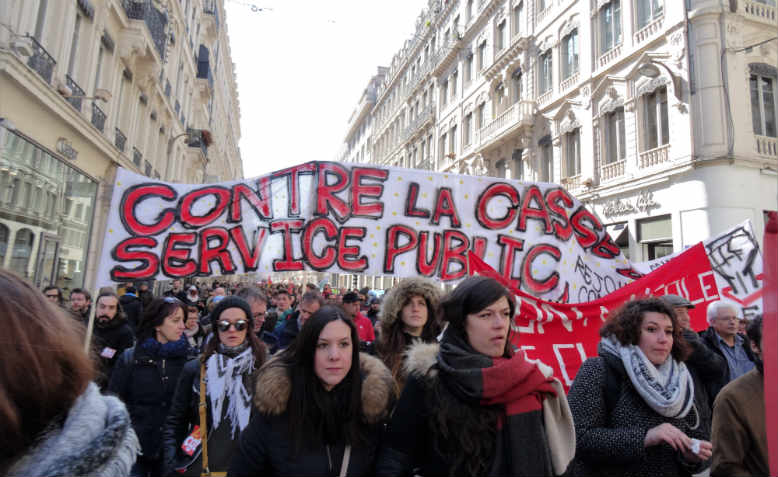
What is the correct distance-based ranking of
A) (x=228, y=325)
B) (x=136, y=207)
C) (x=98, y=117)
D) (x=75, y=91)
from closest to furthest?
(x=228, y=325)
(x=136, y=207)
(x=75, y=91)
(x=98, y=117)

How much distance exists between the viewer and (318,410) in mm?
2047

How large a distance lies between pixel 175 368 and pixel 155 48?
1432 cm

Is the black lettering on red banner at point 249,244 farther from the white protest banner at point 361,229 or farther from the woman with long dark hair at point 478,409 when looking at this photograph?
the woman with long dark hair at point 478,409

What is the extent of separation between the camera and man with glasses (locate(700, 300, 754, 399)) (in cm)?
428

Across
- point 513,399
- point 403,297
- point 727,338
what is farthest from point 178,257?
point 727,338

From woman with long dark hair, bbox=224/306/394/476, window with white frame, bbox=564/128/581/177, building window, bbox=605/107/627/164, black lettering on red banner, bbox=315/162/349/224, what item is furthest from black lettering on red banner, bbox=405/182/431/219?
window with white frame, bbox=564/128/581/177

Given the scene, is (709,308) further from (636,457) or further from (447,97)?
(447,97)

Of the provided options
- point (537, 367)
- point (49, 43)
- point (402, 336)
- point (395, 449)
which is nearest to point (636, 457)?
Answer: point (537, 367)

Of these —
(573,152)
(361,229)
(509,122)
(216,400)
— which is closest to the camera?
(216,400)

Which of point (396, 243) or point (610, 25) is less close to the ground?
point (610, 25)

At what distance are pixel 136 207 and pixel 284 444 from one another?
11.7 ft

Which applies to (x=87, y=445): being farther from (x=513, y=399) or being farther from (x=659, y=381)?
(x=659, y=381)

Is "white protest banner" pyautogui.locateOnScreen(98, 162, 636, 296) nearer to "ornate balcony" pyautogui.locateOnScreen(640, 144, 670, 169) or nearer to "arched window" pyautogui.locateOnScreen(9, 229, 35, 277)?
"arched window" pyautogui.locateOnScreen(9, 229, 35, 277)

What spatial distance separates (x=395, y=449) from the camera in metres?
1.91
